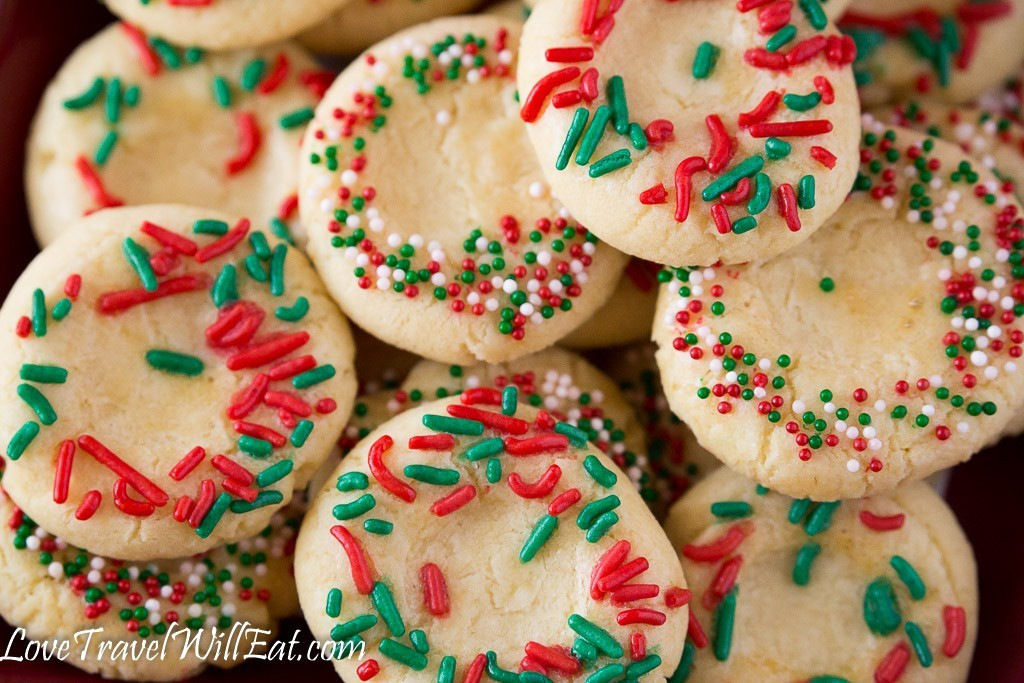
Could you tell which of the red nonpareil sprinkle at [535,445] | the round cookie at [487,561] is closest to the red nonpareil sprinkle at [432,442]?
the round cookie at [487,561]

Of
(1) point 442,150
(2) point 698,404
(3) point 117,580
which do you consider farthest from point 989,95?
(3) point 117,580

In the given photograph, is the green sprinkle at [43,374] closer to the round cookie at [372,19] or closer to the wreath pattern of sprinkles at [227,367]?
the wreath pattern of sprinkles at [227,367]

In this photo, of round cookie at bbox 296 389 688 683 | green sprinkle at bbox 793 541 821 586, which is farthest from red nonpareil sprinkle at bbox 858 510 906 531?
round cookie at bbox 296 389 688 683

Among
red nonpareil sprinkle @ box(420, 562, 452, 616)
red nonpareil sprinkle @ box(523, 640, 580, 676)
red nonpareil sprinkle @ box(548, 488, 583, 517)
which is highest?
red nonpareil sprinkle @ box(548, 488, 583, 517)

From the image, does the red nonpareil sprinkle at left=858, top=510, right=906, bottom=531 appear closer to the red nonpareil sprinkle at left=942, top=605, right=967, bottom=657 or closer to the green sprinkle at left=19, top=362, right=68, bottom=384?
the red nonpareil sprinkle at left=942, top=605, right=967, bottom=657

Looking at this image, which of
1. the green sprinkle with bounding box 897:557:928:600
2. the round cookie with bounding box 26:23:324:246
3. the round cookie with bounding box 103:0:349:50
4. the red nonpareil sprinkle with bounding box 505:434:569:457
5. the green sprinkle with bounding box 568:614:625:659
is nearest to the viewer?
the green sprinkle with bounding box 568:614:625:659

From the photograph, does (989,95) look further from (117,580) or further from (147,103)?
(117,580)
